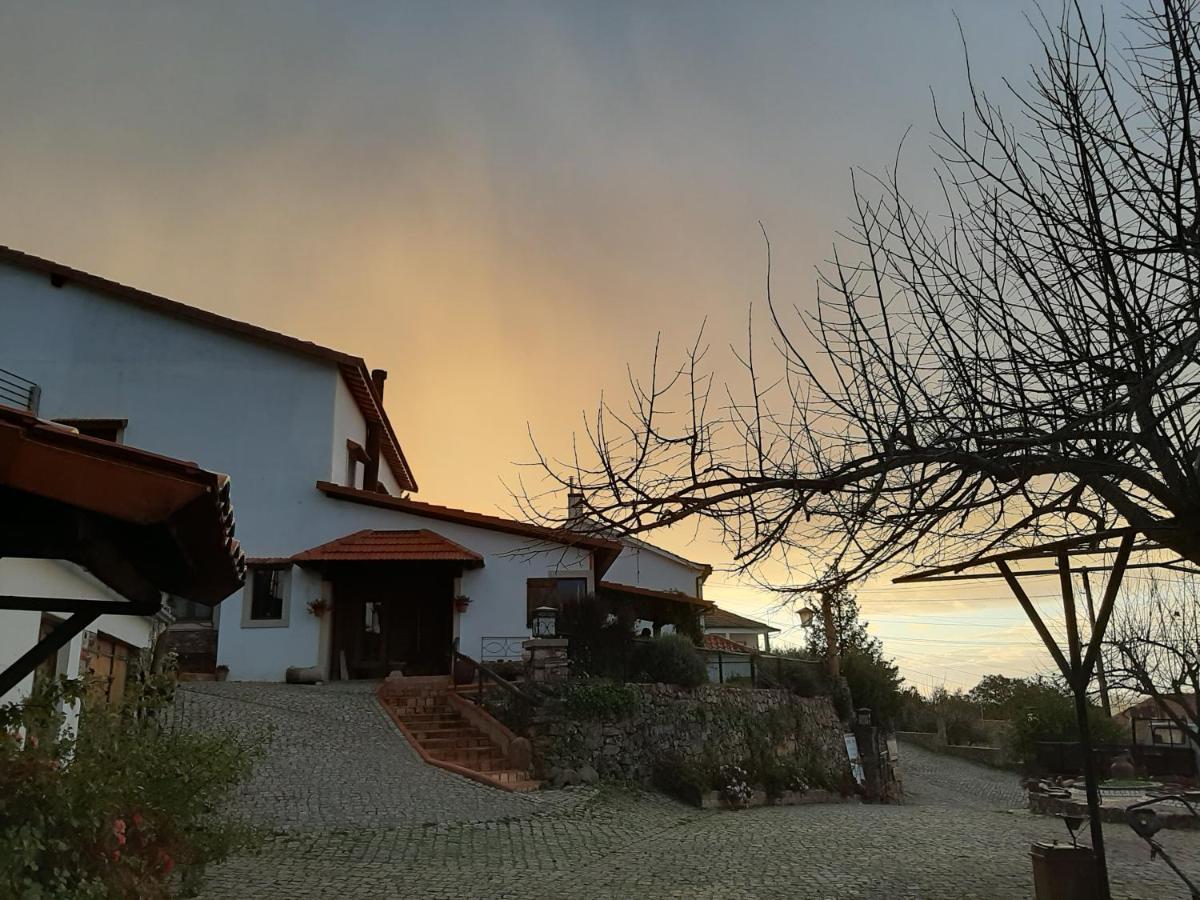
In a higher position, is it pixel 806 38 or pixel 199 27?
pixel 199 27

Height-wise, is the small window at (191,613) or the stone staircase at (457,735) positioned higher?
the small window at (191,613)

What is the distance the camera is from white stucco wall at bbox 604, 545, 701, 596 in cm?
3556

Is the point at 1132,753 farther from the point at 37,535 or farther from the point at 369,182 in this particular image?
the point at 37,535

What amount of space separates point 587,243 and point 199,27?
6.08m

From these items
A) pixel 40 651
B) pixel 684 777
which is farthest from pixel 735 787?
pixel 40 651

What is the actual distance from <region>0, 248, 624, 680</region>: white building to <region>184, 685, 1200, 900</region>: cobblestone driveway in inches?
186

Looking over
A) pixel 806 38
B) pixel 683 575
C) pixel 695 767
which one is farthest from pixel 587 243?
pixel 683 575

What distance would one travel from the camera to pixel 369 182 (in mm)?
12984

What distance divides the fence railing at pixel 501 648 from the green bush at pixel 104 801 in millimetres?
12516

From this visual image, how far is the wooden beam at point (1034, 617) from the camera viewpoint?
7410mm

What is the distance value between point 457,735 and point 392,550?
5872 millimetres

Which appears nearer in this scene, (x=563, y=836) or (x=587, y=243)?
(x=587, y=243)

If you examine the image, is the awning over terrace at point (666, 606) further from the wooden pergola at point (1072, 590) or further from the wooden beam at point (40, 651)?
the wooden beam at point (40, 651)

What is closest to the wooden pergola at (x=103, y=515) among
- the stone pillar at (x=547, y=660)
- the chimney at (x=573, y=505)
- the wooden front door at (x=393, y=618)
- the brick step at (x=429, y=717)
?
the chimney at (x=573, y=505)
